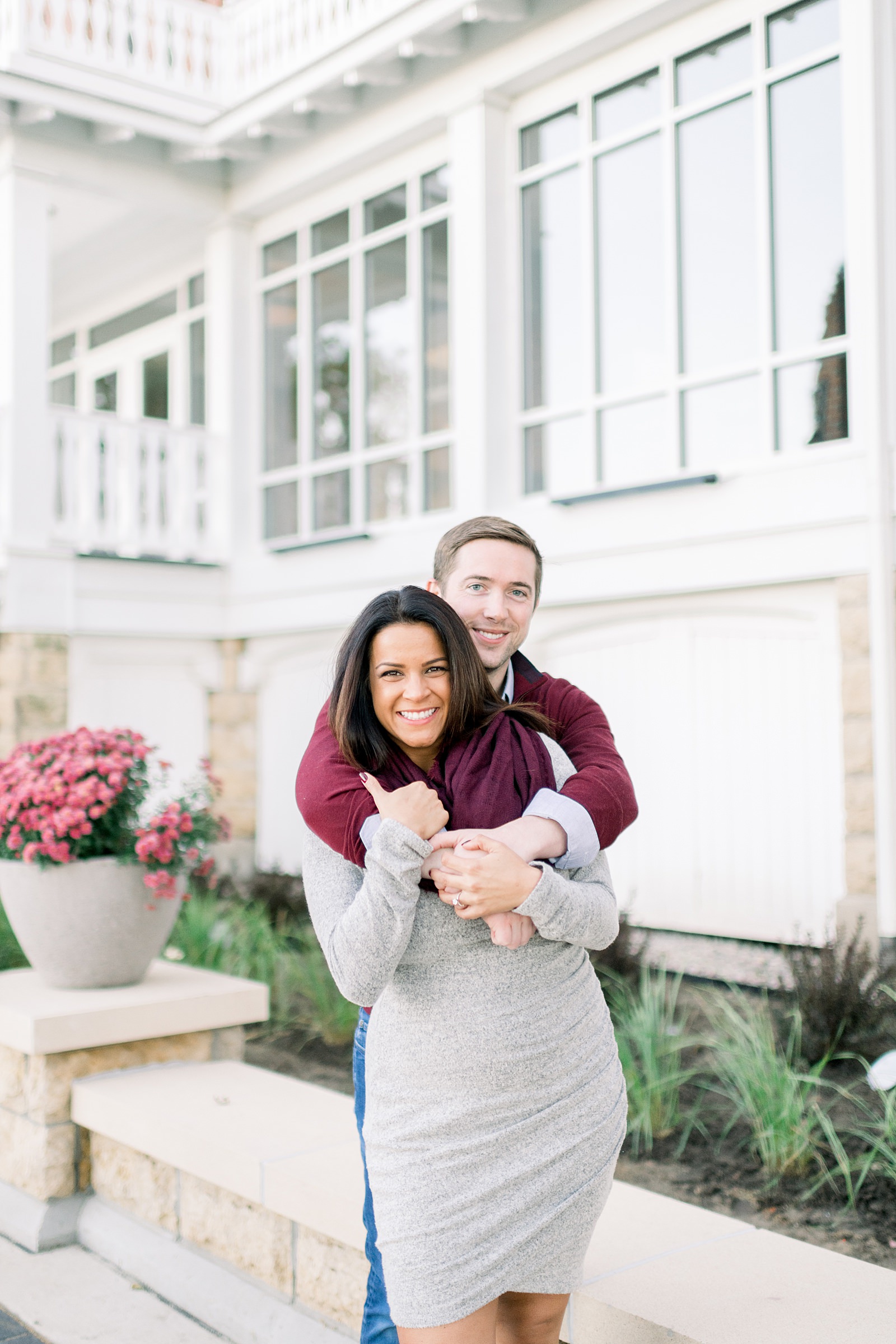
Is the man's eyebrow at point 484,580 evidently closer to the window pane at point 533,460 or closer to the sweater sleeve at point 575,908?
the sweater sleeve at point 575,908

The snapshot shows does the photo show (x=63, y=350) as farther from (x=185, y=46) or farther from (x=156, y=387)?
(x=185, y=46)

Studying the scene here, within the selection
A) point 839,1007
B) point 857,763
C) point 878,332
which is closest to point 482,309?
point 878,332

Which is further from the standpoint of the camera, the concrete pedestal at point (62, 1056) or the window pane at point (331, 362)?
the window pane at point (331, 362)

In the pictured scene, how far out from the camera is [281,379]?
9711 millimetres

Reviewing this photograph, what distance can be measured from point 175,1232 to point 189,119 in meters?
8.03

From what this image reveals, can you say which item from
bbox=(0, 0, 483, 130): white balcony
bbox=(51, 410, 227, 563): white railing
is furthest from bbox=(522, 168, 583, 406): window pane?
bbox=(51, 410, 227, 563): white railing

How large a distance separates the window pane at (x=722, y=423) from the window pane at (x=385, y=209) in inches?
126

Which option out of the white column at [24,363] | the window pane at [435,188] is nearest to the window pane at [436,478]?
the window pane at [435,188]

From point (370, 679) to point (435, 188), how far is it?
A: 24.5ft

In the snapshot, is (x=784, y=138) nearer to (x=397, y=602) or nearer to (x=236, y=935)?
(x=236, y=935)

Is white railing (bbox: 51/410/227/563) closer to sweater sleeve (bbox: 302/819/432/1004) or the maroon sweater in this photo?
the maroon sweater

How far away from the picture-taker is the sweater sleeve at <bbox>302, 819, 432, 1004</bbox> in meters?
1.62

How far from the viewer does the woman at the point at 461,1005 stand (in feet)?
5.44

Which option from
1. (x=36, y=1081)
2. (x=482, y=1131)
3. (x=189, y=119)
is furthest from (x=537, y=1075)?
(x=189, y=119)
